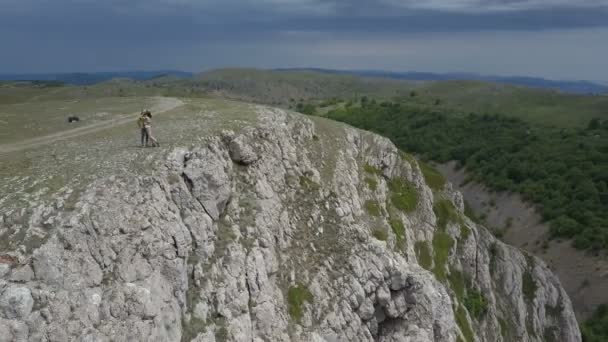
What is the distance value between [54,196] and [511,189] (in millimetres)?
161170

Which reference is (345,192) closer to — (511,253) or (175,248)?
(175,248)

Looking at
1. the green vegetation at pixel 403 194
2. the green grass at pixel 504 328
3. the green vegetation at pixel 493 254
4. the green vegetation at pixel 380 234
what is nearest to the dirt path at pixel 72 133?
the green vegetation at pixel 380 234

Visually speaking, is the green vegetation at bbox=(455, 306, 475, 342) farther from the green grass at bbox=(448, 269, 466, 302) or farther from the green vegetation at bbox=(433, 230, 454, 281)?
the green vegetation at bbox=(433, 230, 454, 281)

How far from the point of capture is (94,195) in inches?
1093

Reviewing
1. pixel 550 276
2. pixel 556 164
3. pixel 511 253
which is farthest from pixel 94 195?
pixel 556 164

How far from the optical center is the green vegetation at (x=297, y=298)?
35.9 m

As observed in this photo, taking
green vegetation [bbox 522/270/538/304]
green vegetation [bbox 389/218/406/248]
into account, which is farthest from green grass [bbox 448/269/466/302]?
green vegetation [bbox 522/270/538/304]

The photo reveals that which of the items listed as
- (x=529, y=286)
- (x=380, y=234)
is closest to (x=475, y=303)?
(x=529, y=286)

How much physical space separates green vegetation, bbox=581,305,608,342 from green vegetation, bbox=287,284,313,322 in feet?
253

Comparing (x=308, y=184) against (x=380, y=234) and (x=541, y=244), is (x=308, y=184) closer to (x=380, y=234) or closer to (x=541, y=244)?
(x=380, y=234)

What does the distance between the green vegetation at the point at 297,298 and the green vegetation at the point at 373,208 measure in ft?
61.2

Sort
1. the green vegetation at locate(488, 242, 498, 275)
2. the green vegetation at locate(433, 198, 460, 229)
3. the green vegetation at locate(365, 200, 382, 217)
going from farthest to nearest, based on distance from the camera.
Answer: the green vegetation at locate(488, 242, 498, 275)
the green vegetation at locate(433, 198, 460, 229)
the green vegetation at locate(365, 200, 382, 217)

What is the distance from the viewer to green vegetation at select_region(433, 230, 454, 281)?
6256 centimetres

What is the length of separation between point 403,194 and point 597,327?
61.7 meters
